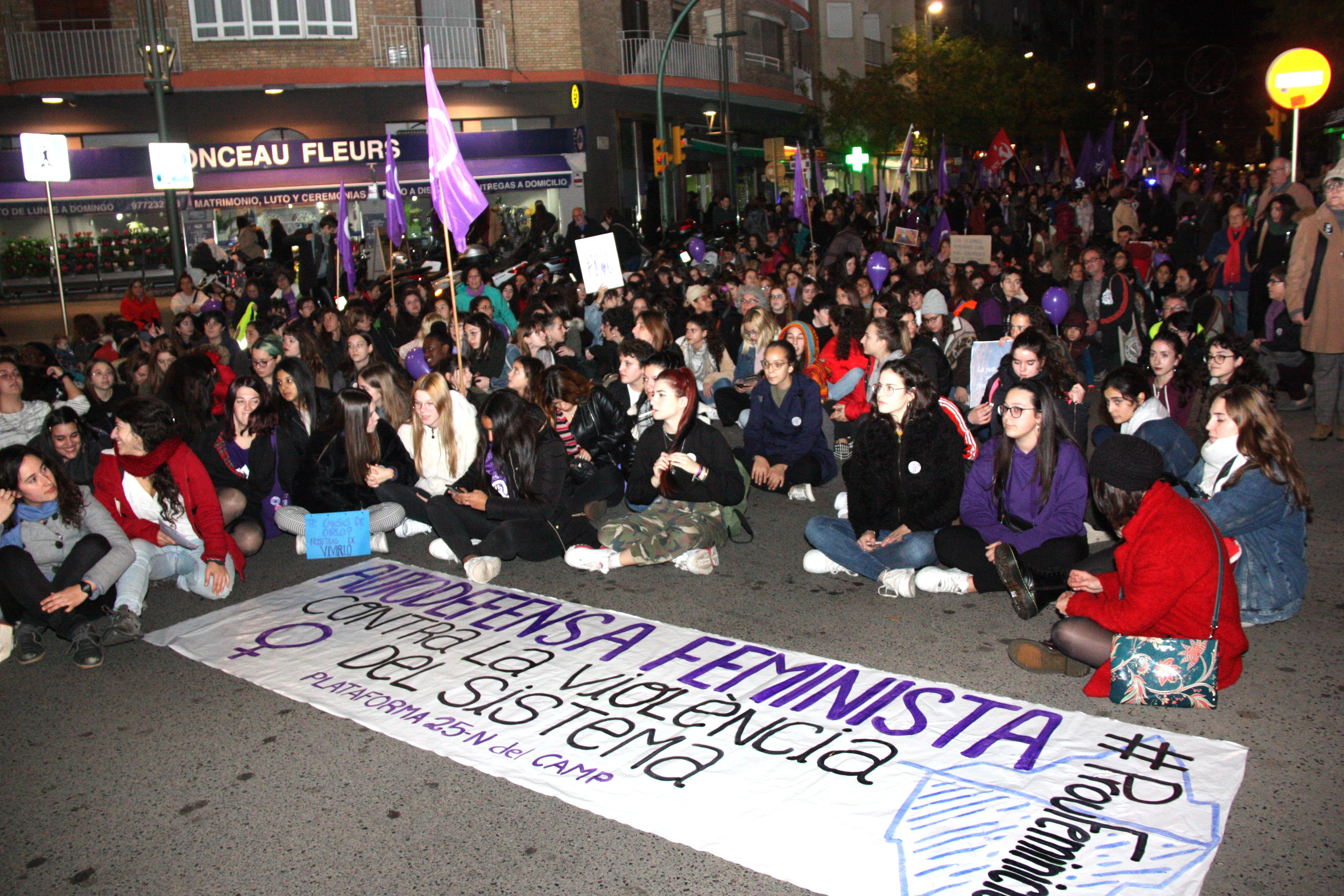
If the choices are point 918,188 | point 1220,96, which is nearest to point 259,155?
point 918,188

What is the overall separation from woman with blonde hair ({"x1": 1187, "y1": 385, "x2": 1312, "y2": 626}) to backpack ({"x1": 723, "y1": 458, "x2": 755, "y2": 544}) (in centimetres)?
290

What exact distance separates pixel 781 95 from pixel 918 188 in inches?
805

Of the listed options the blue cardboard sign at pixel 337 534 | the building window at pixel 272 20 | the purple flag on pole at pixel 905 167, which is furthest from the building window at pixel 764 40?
the blue cardboard sign at pixel 337 534

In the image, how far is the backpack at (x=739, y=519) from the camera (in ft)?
22.7

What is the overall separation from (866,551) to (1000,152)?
77.9ft

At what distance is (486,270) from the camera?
59.3 feet

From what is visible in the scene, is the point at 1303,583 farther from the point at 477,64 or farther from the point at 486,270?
the point at 477,64

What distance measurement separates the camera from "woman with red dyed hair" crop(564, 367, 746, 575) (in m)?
6.62

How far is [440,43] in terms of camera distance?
27.0 m

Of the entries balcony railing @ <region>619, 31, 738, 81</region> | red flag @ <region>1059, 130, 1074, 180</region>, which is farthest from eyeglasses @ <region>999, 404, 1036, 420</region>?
red flag @ <region>1059, 130, 1074, 180</region>

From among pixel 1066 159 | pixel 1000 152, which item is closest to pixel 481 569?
pixel 1000 152

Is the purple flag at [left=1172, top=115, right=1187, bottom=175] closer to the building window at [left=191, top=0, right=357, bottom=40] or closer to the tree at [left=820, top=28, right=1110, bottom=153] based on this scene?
the tree at [left=820, top=28, right=1110, bottom=153]

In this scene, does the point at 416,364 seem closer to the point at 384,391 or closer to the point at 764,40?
the point at 384,391

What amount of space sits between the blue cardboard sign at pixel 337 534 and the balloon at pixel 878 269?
337 inches
